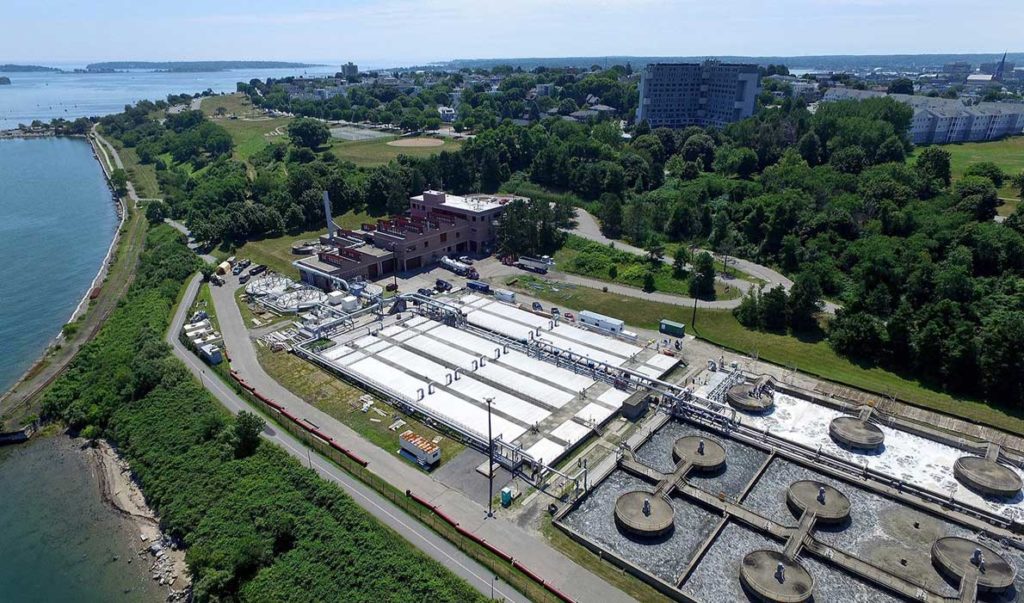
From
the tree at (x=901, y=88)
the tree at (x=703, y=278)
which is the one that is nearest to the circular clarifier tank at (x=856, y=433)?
the tree at (x=703, y=278)

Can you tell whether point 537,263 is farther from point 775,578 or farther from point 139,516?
point 775,578

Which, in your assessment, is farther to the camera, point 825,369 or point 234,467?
point 825,369

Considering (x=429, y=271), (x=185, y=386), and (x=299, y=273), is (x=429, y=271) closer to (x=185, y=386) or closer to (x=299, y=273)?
(x=299, y=273)

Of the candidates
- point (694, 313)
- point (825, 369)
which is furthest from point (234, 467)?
point (825, 369)

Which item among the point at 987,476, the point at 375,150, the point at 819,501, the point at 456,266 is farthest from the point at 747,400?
the point at 375,150

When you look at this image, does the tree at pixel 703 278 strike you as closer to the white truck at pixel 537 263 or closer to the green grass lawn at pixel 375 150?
the white truck at pixel 537 263

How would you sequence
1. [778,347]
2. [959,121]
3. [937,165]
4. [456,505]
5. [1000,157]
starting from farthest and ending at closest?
[959,121] → [1000,157] → [937,165] → [778,347] → [456,505]
